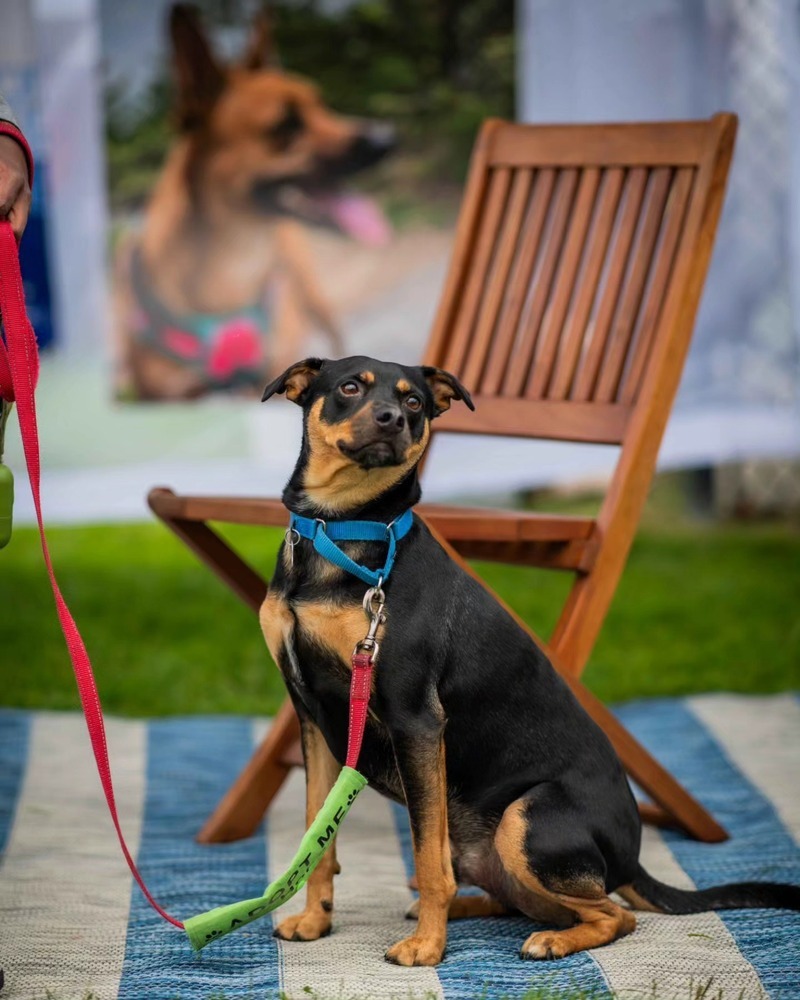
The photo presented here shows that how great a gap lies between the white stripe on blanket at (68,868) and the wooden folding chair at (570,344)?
32 cm

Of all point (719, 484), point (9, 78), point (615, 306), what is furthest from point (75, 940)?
point (719, 484)

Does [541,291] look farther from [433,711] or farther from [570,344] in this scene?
[433,711]

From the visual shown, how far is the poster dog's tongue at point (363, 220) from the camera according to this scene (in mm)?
6879

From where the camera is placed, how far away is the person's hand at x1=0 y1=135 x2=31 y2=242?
7.41 ft

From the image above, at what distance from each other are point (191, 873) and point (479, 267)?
173 cm

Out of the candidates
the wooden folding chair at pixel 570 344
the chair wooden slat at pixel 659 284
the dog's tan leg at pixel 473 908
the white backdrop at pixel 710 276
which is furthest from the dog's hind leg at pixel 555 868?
the white backdrop at pixel 710 276

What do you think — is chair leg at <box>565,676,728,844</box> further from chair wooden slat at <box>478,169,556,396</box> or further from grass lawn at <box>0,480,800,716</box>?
grass lawn at <box>0,480,800,716</box>

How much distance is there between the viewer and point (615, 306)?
3490 mm

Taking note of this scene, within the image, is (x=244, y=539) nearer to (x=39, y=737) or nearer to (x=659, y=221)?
(x=39, y=737)

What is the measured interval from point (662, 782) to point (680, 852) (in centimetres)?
16

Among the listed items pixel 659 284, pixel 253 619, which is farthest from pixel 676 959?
pixel 253 619

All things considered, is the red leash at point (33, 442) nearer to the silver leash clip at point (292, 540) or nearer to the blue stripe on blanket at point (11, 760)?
the silver leash clip at point (292, 540)

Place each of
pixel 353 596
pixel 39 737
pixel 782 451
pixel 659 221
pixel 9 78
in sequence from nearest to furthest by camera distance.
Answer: pixel 353 596
pixel 659 221
pixel 39 737
pixel 9 78
pixel 782 451

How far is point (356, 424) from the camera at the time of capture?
231cm
